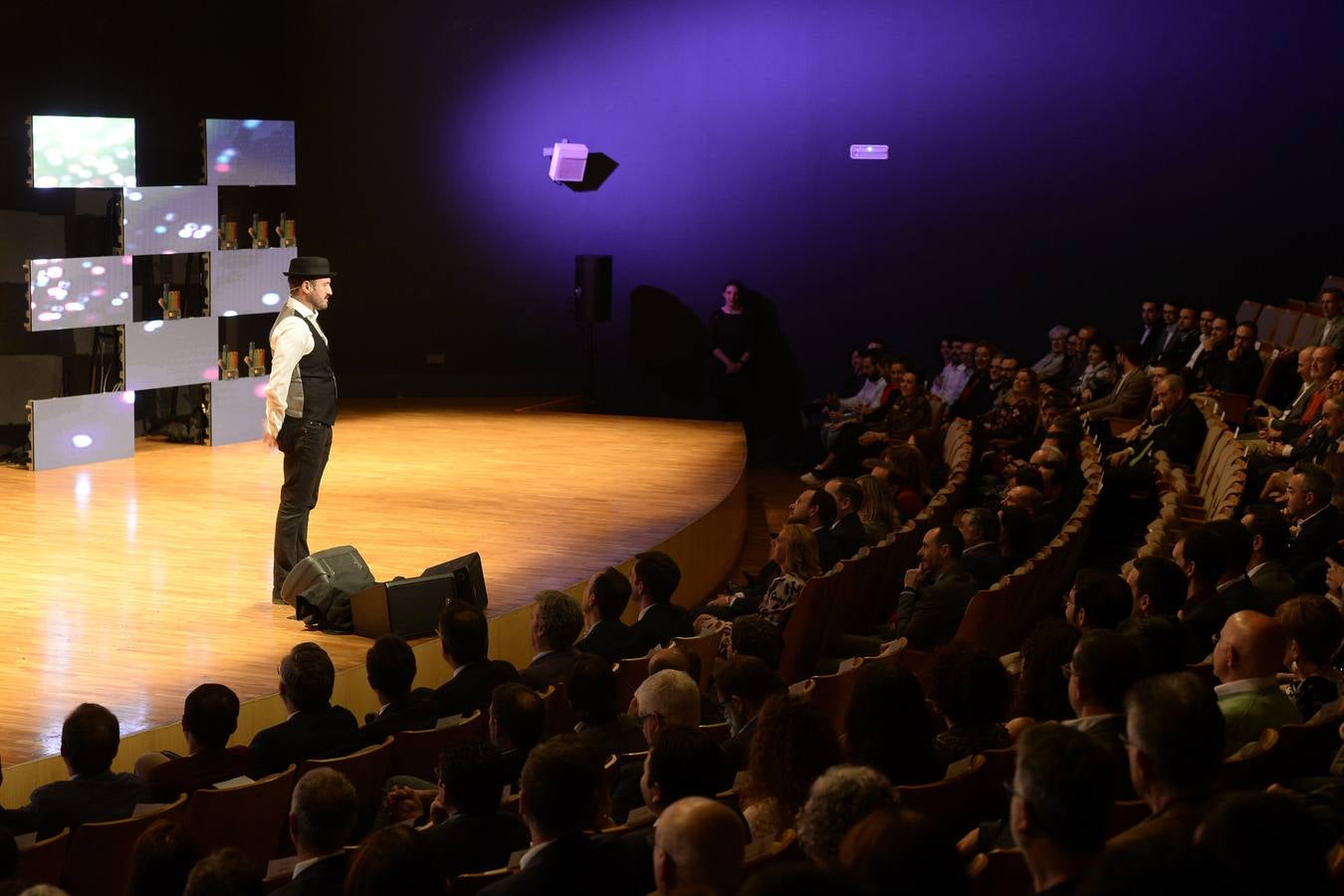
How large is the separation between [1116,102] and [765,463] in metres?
3.58

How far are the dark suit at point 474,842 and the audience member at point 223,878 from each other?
0.57m

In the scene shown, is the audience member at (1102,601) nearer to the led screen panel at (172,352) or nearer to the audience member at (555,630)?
the audience member at (555,630)

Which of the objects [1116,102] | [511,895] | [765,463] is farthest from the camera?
[765,463]

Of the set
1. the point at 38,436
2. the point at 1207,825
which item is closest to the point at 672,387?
the point at 38,436

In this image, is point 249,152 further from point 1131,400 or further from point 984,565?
point 984,565

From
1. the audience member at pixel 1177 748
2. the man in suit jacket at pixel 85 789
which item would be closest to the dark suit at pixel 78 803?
the man in suit jacket at pixel 85 789

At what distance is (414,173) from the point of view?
11992mm

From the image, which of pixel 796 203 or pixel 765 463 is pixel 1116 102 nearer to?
pixel 796 203

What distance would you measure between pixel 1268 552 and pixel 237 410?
673 cm

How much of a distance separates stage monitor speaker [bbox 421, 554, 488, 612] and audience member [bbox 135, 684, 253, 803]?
6.32ft

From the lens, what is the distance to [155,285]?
379 inches

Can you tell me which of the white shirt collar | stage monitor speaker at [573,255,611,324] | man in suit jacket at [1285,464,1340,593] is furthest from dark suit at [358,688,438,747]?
stage monitor speaker at [573,255,611,324]

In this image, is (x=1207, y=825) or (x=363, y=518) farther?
(x=363, y=518)

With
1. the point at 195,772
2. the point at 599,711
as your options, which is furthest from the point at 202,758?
the point at 599,711
